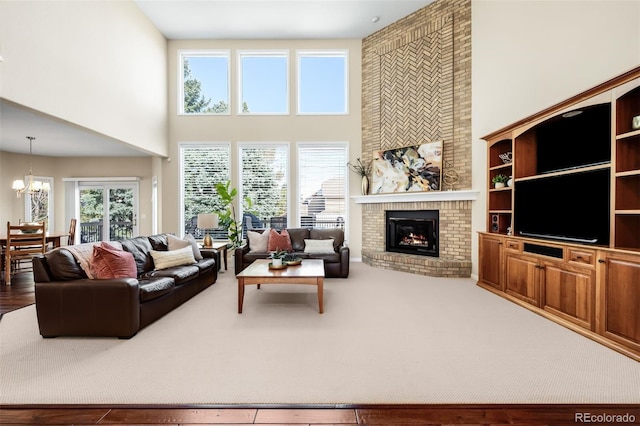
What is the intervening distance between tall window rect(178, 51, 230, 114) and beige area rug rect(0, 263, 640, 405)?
5.43 m

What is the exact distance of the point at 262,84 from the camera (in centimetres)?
732

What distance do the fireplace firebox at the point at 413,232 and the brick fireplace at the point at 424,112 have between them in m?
0.13

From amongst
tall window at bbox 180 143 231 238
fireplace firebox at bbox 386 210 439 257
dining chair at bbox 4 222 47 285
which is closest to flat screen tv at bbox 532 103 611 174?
fireplace firebox at bbox 386 210 439 257

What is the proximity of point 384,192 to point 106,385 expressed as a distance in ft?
18.7

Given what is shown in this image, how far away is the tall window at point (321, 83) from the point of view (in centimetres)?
726

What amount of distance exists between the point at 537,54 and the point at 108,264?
6330 millimetres

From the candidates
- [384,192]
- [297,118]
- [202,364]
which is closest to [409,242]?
[384,192]

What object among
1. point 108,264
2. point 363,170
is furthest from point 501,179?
point 108,264

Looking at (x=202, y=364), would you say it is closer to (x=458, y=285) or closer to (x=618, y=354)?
(x=618, y=354)

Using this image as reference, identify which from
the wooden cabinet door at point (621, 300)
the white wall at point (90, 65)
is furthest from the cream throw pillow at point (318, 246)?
the white wall at point (90, 65)

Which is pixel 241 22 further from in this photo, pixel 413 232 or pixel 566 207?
pixel 566 207

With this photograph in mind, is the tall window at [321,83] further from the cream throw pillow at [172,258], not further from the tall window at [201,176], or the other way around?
the cream throw pillow at [172,258]

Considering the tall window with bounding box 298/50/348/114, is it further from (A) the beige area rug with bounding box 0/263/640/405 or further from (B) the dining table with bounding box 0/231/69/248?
(B) the dining table with bounding box 0/231/69/248

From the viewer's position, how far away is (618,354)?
2.55m
